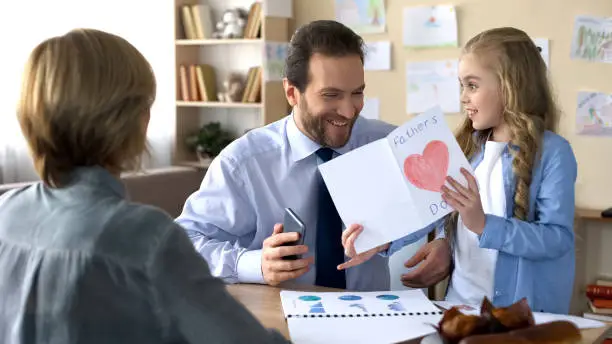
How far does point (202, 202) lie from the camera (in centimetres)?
205

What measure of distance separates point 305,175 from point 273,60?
103 inches

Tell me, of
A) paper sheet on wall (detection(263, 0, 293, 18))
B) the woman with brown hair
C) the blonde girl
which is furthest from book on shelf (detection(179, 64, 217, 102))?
the woman with brown hair

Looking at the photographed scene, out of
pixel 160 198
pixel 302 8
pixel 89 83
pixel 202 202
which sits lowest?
pixel 160 198

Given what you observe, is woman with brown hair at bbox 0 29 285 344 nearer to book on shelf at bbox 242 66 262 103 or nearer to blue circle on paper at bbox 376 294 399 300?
blue circle on paper at bbox 376 294 399 300

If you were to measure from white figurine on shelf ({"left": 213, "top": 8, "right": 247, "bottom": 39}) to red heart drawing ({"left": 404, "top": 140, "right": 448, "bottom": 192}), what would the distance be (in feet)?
10.7

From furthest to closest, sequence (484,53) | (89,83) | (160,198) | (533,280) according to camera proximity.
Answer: (160,198) < (484,53) < (533,280) < (89,83)

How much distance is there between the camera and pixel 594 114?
12.1 feet

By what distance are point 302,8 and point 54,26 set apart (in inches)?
61.7

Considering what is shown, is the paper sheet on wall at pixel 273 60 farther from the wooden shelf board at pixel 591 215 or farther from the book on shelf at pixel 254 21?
the wooden shelf board at pixel 591 215

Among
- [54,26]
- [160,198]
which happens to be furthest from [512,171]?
[54,26]

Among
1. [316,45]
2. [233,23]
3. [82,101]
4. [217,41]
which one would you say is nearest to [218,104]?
[217,41]

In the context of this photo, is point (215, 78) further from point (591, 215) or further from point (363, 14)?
point (591, 215)

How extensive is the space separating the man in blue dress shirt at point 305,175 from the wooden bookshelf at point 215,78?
2.58 meters

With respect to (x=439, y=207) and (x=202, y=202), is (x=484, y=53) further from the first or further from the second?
(x=202, y=202)
